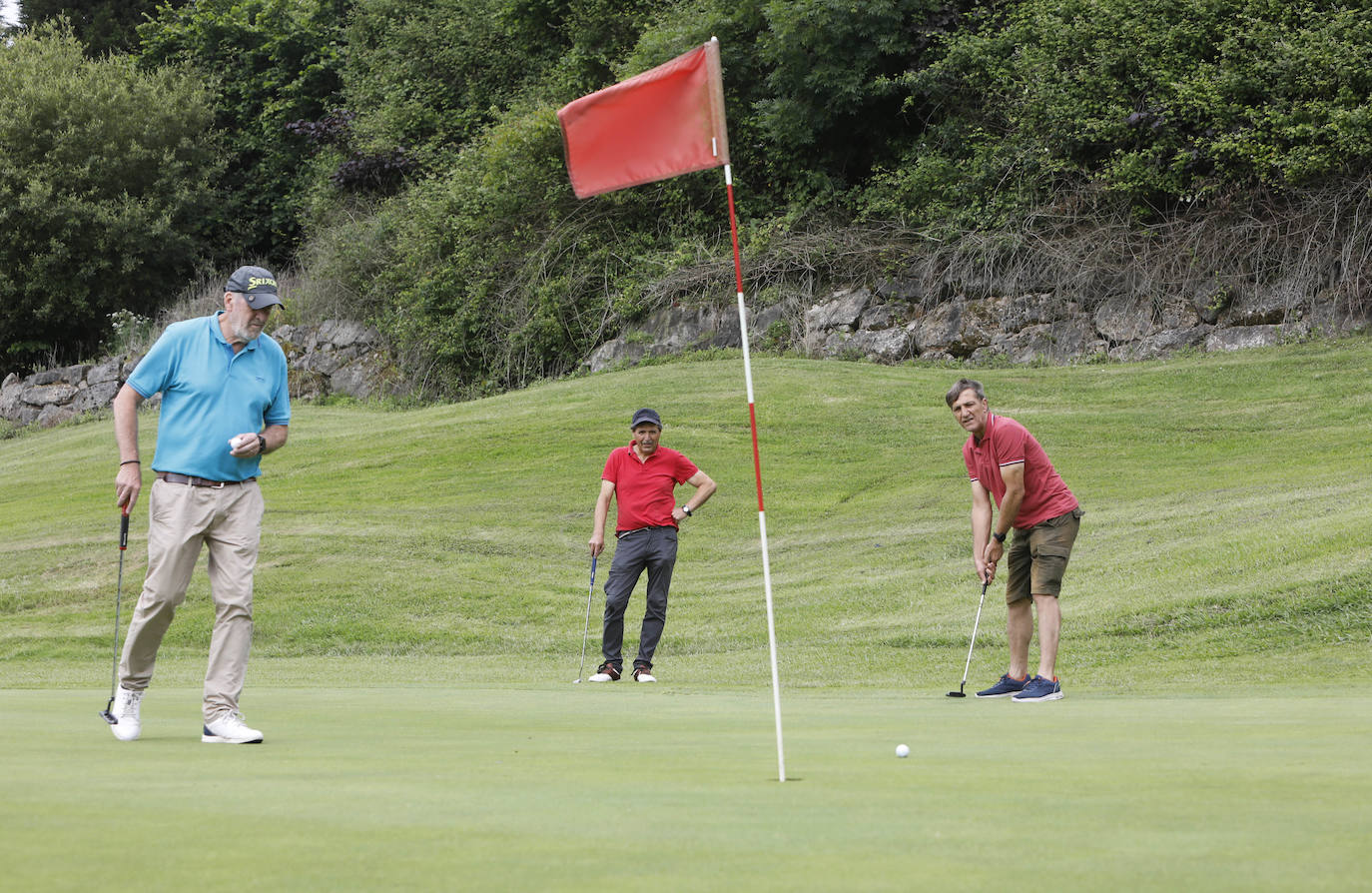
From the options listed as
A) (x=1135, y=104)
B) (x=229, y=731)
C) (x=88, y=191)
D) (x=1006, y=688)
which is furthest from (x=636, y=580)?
(x=88, y=191)

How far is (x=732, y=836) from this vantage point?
3.96 m

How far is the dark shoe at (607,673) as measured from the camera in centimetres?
1265

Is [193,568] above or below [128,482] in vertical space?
below

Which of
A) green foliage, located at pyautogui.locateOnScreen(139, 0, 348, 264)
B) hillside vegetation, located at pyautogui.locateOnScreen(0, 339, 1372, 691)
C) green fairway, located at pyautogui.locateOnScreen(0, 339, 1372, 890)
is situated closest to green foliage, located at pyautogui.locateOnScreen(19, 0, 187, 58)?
green foliage, located at pyautogui.locateOnScreen(139, 0, 348, 264)

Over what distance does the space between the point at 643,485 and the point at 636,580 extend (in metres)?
0.81

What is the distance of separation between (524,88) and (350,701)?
40.0 m

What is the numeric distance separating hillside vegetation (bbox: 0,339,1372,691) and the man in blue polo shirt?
5.57 meters

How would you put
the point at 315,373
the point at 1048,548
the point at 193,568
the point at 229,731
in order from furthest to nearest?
the point at 315,373, the point at 1048,548, the point at 193,568, the point at 229,731

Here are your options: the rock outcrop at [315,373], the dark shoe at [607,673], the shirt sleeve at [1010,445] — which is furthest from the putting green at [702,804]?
the rock outcrop at [315,373]

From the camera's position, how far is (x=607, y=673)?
500 inches

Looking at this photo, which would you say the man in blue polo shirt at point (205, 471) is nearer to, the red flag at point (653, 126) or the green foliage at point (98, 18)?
the red flag at point (653, 126)

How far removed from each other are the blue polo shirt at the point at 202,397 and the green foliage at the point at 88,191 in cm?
4409

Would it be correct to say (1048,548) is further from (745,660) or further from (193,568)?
(193,568)

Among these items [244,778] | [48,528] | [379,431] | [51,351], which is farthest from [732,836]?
[51,351]
